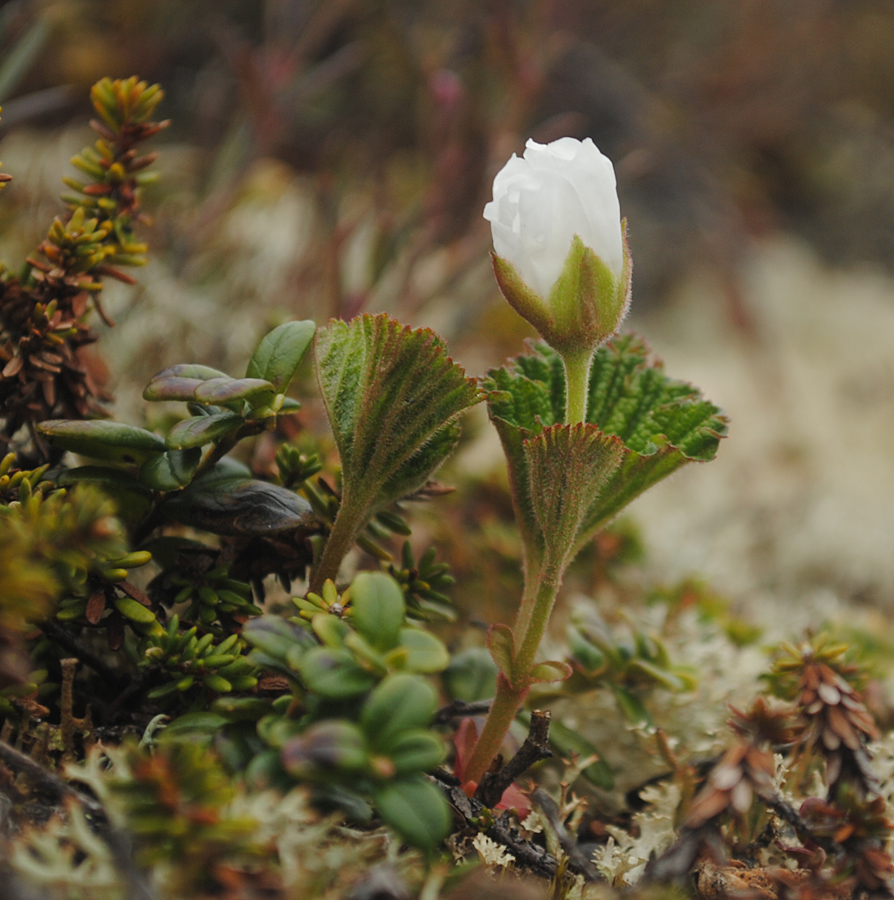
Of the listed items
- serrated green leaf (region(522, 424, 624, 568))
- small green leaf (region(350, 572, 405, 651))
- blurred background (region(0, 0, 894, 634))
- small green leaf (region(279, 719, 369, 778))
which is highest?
blurred background (region(0, 0, 894, 634))

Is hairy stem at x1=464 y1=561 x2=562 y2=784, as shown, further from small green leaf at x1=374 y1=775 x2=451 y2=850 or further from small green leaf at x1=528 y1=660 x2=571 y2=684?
small green leaf at x1=374 y1=775 x2=451 y2=850

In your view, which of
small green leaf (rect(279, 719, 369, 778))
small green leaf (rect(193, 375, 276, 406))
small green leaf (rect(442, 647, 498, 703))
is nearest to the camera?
small green leaf (rect(279, 719, 369, 778))

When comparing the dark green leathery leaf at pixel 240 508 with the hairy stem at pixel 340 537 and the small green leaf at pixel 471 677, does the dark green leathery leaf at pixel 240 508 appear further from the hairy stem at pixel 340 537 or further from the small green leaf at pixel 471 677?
the small green leaf at pixel 471 677

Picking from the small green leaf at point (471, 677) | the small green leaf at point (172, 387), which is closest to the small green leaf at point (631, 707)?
the small green leaf at point (471, 677)

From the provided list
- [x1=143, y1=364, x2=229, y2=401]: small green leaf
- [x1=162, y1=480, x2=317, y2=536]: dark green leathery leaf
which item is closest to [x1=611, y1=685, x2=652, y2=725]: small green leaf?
[x1=162, y1=480, x2=317, y2=536]: dark green leathery leaf

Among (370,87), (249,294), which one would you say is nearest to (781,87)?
(370,87)

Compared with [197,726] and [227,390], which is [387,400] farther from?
[197,726]
